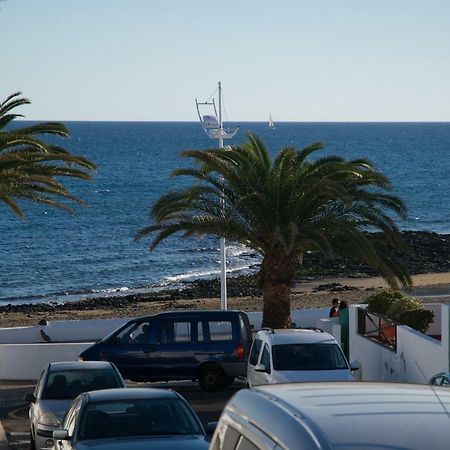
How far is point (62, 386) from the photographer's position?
15.8 m

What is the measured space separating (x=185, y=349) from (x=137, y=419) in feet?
35.1

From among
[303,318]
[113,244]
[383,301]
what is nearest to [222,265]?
[303,318]

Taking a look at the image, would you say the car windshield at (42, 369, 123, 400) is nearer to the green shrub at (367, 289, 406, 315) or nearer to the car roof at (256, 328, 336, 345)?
the car roof at (256, 328, 336, 345)

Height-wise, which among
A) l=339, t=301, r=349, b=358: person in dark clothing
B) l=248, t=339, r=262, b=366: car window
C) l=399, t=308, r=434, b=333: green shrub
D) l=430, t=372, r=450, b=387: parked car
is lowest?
l=339, t=301, r=349, b=358: person in dark clothing

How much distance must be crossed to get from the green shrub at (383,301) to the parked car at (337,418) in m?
16.0

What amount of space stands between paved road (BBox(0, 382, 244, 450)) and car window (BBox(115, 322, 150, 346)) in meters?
1.27

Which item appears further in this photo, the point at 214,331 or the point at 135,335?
the point at 135,335

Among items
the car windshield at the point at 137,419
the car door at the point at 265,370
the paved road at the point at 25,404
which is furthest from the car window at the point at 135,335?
the car windshield at the point at 137,419

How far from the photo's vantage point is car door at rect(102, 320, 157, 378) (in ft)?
71.6

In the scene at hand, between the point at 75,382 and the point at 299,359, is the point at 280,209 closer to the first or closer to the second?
the point at 299,359

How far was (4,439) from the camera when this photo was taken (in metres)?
16.8

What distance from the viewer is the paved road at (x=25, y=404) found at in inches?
699

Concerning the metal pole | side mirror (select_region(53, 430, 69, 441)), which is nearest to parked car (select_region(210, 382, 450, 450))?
side mirror (select_region(53, 430, 69, 441))

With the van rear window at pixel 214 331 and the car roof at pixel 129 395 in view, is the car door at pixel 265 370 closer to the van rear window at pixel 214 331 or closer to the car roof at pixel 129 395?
the van rear window at pixel 214 331
